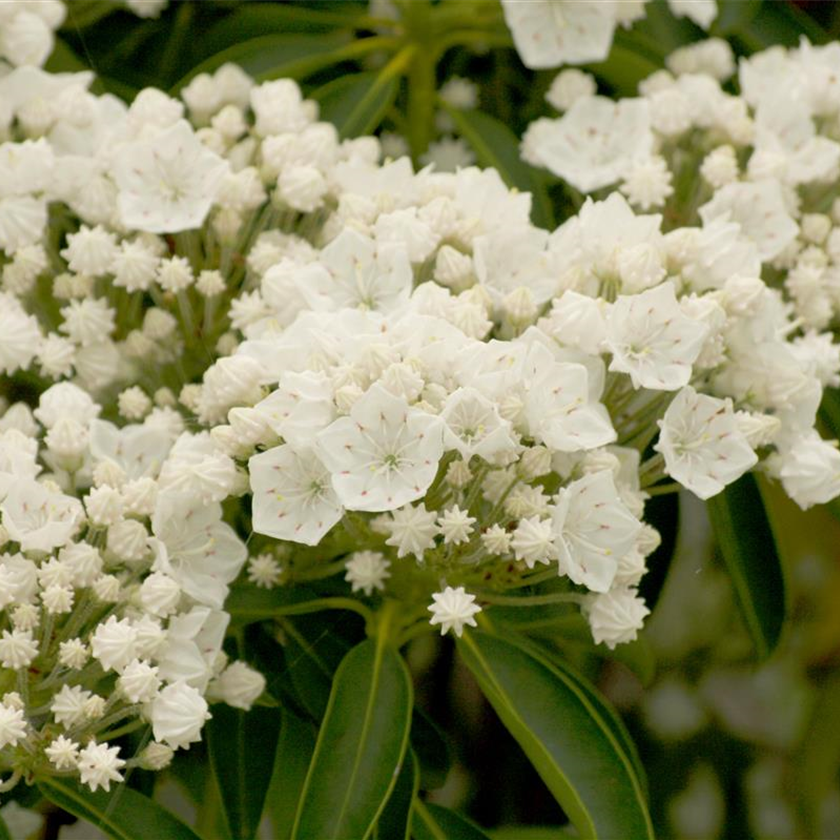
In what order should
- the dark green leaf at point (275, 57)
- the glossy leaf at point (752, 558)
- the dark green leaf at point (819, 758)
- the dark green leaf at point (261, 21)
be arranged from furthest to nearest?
the dark green leaf at point (819, 758)
the dark green leaf at point (261, 21)
the dark green leaf at point (275, 57)
the glossy leaf at point (752, 558)

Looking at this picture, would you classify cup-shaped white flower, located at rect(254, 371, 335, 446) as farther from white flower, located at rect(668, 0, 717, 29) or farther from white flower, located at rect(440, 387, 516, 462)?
white flower, located at rect(668, 0, 717, 29)

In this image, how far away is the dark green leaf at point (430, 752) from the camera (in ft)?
6.93

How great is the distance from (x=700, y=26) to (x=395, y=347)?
1.10 m

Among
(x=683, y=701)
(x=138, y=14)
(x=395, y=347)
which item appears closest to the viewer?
(x=395, y=347)

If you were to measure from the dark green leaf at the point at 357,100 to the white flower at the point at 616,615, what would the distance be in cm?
87

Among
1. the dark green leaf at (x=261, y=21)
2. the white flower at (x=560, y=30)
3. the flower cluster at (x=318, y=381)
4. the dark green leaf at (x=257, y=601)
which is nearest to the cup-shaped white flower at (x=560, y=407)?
the flower cluster at (x=318, y=381)

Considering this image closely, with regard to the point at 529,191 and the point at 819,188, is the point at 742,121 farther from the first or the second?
the point at 529,191

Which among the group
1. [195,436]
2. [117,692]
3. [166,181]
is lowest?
[117,692]

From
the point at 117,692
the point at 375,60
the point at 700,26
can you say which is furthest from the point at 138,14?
the point at 117,692

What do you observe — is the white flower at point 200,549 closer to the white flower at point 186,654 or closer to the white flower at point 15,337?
the white flower at point 186,654

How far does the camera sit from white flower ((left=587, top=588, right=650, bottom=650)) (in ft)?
5.89

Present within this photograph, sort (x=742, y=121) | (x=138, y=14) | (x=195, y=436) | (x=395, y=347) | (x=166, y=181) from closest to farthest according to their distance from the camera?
1. (x=395, y=347)
2. (x=195, y=436)
3. (x=166, y=181)
4. (x=742, y=121)
5. (x=138, y=14)

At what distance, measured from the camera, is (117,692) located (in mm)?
1674

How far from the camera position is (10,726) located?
1.58 meters
